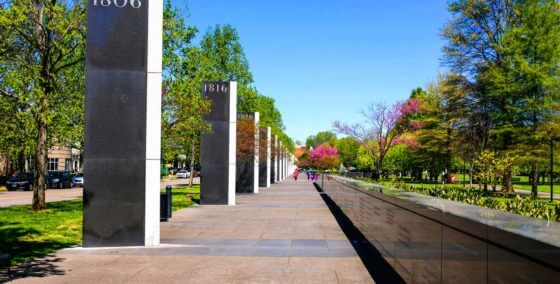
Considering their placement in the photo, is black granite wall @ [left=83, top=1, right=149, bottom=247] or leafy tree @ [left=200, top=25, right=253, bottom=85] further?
leafy tree @ [left=200, top=25, right=253, bottom=85]

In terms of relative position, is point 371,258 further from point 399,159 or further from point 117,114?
point 399,159

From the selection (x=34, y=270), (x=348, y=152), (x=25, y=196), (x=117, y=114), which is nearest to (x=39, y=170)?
(x=117, y=114)

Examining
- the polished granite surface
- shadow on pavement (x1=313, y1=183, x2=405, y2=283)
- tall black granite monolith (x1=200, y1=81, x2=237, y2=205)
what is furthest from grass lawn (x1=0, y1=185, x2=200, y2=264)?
the polished granite surface

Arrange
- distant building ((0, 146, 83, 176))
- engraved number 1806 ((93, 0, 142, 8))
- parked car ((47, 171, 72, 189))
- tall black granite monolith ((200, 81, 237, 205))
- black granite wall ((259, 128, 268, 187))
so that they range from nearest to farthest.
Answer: engraved number 1806 ((93, 0, 142, 8)) < tall black granite monolith ((200, 81, 237, 205)) < black granite wall ((259, 128, 268, 187)) < parked car ((47, 171, 72, 189)) < distant building ((0, 146, 83, 176))

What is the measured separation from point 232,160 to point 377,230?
14649 millimetres

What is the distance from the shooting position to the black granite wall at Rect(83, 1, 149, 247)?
36.6 feet

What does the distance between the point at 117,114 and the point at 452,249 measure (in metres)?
8.77

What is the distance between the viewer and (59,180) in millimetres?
42844

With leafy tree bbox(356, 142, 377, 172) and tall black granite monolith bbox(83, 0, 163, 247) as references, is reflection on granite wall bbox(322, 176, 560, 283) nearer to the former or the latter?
tall black granite monolith bbox(83, 0, 163, 247)

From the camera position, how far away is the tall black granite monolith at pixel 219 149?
2333 centimetres

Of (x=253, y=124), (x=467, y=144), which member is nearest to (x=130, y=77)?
(x=253, y=124)

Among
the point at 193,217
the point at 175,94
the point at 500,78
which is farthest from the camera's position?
the point at 500,78

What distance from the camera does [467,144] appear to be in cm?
4462

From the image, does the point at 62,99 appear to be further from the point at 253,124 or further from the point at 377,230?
the point at 253,124
